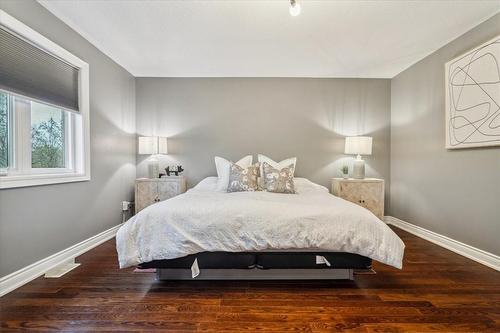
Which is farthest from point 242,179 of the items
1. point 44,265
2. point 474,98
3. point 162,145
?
point 474,98

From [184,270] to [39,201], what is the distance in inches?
57.1

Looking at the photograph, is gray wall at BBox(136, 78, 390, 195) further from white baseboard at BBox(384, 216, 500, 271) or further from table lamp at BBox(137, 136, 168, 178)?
white baseboard at BBox(384, 216, 500, 271)

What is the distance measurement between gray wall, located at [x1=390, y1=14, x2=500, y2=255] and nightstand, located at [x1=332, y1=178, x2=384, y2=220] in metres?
0.46

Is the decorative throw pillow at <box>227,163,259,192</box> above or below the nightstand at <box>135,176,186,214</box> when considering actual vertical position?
above

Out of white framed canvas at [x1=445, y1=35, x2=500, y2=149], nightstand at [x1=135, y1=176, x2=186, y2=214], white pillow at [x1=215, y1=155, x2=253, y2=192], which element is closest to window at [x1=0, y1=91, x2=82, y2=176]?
nightstand at [x1=135, y1=176, x2=186, y2=214]

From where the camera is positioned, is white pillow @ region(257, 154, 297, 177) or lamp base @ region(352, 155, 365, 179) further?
lamp base @ region(352, 155, 365, 179)

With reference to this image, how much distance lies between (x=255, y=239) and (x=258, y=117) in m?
2.46

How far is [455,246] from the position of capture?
2.65 metres

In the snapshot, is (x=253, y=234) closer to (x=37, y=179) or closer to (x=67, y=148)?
(x=37, y=179)

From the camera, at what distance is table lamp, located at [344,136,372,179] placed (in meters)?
3.53

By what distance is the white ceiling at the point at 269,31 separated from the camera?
215cm

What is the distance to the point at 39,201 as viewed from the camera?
2107mm

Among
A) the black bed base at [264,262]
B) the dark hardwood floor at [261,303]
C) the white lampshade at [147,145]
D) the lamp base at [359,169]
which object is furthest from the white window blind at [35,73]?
the lamp base at [359,169]

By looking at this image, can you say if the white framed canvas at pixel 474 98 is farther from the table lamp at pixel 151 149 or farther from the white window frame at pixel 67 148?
the white window frame at pixel 67 148
